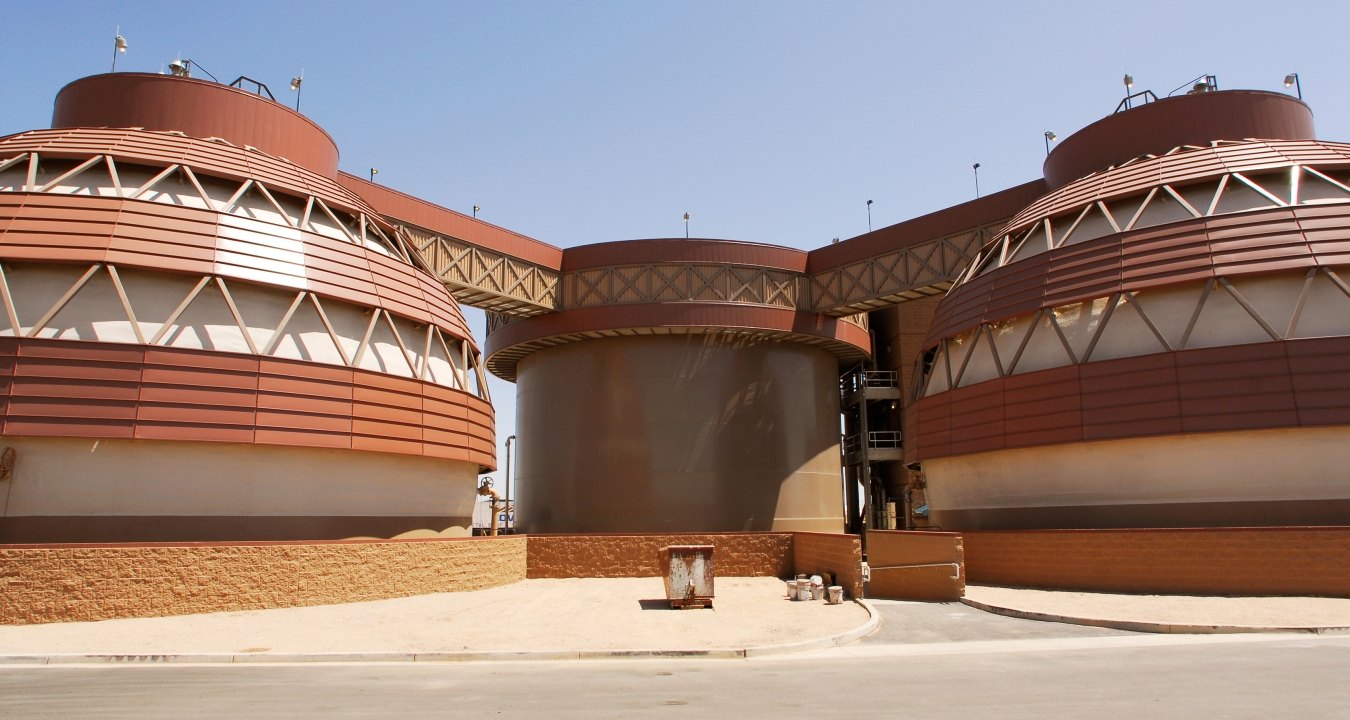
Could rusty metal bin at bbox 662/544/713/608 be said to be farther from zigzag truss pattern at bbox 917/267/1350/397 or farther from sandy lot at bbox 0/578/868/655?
zigzag truss pattern at bbox 917/267/1350/397

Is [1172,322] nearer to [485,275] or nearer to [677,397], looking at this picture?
[677,397]

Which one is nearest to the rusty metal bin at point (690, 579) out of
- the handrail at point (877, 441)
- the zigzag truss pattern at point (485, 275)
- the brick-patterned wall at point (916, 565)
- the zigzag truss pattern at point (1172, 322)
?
the brick-patterned wall at point (916, 565)

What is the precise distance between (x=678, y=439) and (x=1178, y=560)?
18004 millimetres

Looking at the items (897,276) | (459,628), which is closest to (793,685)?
(459,628)

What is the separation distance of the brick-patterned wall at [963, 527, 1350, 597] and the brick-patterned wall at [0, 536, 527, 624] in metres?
14.0

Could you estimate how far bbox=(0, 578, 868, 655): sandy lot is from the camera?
12.4 meters

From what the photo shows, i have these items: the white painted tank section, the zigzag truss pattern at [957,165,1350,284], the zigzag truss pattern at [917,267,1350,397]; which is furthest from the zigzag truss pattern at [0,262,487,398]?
the zigzag truss pattern at [957,165,1350,284]

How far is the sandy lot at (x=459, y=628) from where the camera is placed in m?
12.4

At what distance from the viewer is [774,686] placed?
9469 mm

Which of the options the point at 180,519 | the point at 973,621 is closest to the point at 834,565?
the point at 973,621

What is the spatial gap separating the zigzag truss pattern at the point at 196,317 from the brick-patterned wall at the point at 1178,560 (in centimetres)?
1580

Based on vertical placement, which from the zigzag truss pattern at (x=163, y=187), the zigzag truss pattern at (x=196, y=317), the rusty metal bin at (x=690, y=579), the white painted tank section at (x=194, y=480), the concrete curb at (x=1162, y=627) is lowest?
the concrete curb at (x=1162, y=627)

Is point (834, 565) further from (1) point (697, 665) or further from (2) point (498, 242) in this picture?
(2) point (498, 242)

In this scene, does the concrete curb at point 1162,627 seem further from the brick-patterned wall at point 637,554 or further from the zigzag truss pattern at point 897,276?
the zigzag truss pattern at point 897,276
